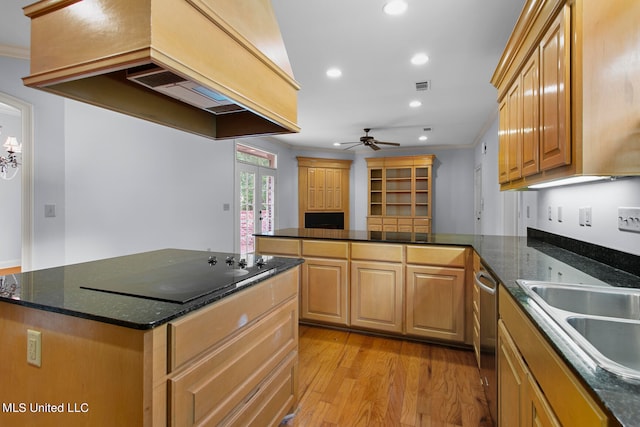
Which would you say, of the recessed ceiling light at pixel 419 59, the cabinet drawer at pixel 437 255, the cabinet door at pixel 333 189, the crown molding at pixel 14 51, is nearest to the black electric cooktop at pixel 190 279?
the cabinet drawer at pixel 437 255

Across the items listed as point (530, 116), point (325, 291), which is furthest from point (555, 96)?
point (325, 291)

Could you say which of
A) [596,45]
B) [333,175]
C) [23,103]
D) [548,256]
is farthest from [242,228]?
[596,45]

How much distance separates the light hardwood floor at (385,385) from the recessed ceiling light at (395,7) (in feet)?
8.45

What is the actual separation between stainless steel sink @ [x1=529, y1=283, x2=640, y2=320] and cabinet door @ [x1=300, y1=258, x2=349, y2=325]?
6.06 feet

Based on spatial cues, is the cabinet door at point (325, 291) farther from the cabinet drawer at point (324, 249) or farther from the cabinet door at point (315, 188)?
the cabinet door at point (315, 188)

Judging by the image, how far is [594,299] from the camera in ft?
4.24

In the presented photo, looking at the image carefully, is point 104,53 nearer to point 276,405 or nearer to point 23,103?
point 276,405

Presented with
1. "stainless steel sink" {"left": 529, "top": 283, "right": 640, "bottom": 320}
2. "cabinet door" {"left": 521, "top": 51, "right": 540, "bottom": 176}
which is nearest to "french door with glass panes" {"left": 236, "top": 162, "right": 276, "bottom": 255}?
"cabinet door" {"left": 521, "top": 51, "right": 540, "bottom": 176}

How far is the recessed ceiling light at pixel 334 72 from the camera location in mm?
3244

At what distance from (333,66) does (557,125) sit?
2.20 metres

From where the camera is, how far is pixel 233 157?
544 cm

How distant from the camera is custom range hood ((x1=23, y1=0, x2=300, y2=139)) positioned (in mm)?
876

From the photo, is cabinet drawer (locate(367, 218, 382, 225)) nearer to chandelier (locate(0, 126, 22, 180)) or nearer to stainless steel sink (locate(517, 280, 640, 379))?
stainless steel sink (locate(517, 280, 640, 379))

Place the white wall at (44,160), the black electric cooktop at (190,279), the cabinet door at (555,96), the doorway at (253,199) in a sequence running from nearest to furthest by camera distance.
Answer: the black electric cooktop at (190,279) → the cabinet door at (555,96) → the white wall at (44,160) → the doorway at (253,199)
